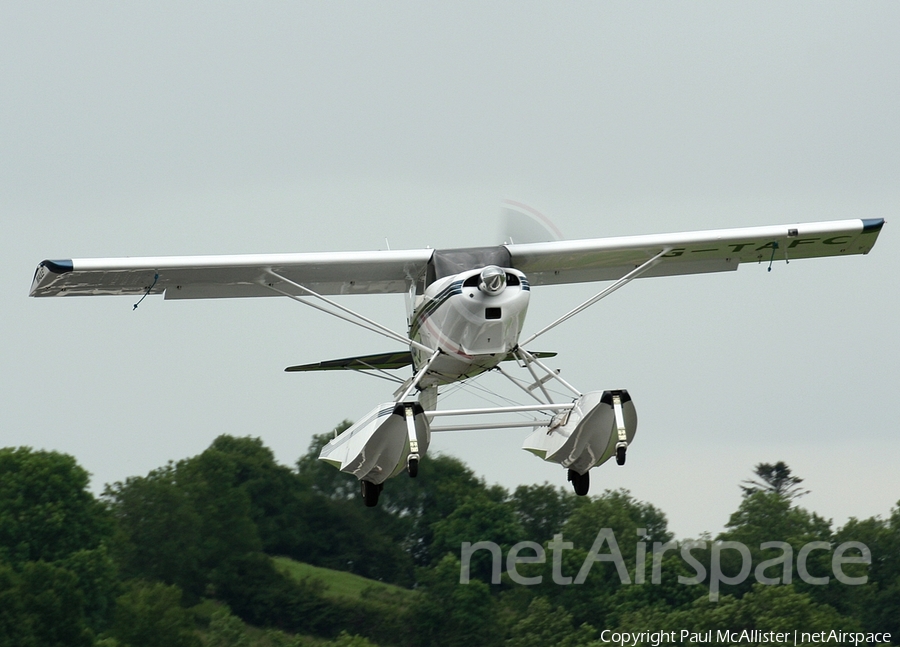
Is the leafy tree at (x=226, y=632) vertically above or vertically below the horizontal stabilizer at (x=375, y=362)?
below

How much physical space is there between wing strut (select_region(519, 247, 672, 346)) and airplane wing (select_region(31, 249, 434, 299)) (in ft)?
5.44

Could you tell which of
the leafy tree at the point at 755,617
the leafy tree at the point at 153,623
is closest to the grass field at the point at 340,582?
the leafy tree at the point at 153,623

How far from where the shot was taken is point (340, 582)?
49375mm

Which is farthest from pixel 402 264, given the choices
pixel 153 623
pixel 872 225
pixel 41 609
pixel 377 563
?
pixel 377 563

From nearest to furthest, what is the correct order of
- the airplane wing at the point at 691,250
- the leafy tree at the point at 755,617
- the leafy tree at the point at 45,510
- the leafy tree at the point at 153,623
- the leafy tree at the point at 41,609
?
1. the airplane wing at the point at 691,250
2. the leafy tree at the point at 41,609
3. the leafy tree at the point at 153,623
4. the leafy tree at the point at 755,617
5. the leafy tree at the point at 45,510

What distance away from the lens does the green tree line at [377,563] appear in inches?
1642

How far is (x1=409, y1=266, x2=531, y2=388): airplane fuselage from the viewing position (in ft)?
51.9

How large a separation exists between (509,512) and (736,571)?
7693 millimetres

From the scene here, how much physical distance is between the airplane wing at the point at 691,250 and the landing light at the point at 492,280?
1.93 metres

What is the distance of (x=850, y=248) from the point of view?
19641mm

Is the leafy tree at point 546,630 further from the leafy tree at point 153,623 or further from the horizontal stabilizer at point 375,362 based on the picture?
the horizontal stabilizer at point 375,362

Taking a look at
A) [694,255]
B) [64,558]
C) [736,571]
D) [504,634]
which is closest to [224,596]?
[64,558]

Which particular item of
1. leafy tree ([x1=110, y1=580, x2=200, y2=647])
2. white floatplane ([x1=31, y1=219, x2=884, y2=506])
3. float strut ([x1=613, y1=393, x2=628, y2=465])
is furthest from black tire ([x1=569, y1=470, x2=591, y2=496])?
leafy tree ([x1=110, y1=580, x2=200, y2=647])

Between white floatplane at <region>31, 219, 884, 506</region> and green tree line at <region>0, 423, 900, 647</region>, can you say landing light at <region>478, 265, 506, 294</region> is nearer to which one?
white floatplane at <region>31, 219, 884, 506</region>
